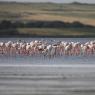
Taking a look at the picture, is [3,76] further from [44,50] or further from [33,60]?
[44,50]

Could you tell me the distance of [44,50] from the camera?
302 inches

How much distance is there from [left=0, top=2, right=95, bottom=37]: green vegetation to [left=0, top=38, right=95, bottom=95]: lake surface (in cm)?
19

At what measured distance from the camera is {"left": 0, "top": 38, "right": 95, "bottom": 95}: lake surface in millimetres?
4781

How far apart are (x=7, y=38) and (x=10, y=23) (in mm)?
332

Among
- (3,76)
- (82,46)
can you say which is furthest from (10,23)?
(3,76)

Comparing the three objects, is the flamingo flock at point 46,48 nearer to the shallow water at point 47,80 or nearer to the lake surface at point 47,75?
the lake surface at point 47,75

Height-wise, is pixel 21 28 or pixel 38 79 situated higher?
pixel 21 28

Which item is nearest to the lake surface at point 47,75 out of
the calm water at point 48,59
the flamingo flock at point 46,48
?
the calm water at point 48,59

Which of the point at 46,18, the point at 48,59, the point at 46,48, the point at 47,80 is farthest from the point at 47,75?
the point at 46,18

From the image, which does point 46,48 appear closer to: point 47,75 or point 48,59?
point 48,59

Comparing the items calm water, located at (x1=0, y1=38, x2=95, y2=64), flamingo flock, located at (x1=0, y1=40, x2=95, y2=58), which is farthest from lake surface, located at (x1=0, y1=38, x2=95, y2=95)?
flamingo flock, located at (x1=0, y1=40, x2=95, y2=58)

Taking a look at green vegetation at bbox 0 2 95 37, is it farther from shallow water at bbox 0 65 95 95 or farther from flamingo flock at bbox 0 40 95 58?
shallow water at bbox 0 65 95 95

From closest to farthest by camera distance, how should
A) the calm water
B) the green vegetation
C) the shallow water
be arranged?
the shallow water < the calm water < the green vegetation

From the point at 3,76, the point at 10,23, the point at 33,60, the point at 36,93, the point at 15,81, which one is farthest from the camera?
the point at 10,23
